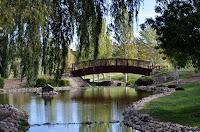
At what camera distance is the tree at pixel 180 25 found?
10.8 m

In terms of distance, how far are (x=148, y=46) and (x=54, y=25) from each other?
51.4 metres

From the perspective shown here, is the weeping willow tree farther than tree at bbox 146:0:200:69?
No

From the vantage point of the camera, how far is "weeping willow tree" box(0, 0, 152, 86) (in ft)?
22.3

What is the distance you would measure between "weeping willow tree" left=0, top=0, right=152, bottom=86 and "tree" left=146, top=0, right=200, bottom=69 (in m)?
4.34

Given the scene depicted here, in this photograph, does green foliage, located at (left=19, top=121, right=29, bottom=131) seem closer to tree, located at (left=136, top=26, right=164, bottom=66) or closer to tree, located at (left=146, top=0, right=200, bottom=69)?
tree, located at (left=146, top=0, right=200, bottom=69)

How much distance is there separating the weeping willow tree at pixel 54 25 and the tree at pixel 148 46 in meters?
50.1

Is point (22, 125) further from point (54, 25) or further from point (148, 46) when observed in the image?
point (148, 46)

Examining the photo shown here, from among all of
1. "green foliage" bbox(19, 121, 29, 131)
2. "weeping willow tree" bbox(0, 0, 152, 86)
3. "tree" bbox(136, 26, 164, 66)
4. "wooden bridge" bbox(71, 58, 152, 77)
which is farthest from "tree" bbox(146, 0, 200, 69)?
"tree" bbox(136, 26, 164, 66)

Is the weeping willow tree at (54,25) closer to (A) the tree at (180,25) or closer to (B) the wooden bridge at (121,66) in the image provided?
(A) the tree at (180,25)

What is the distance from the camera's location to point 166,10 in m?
11.6

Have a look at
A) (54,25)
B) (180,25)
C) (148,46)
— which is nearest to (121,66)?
(148,46)

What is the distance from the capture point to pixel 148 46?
5700cm

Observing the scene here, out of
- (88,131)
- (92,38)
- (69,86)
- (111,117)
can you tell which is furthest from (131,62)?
(92,38)

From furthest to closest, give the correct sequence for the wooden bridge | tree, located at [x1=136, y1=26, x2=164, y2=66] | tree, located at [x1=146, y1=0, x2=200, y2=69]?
tree, located at [x1=136, y1=26, x2=164, y2=66], the wooden bridge, tree, located at [x1=146, y1=0, x2=200, y2=69]
